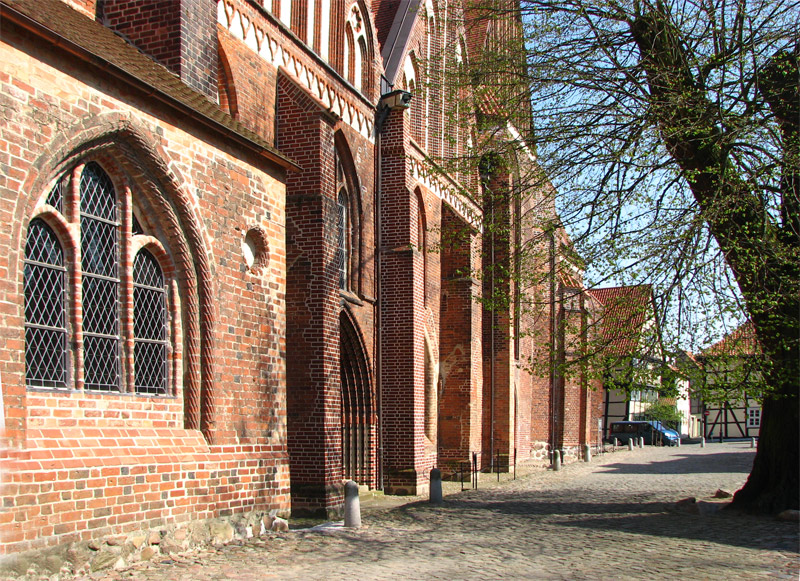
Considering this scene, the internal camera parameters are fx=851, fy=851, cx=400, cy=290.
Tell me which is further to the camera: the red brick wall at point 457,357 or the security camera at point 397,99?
the red brick wall at point 457,357

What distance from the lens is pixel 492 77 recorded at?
567 inches

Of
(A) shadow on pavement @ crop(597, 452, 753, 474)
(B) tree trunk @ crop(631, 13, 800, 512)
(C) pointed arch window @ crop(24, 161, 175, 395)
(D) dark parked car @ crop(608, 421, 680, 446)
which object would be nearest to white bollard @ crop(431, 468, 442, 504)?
(B) tree trunk @ crop(631, 13, 800, 512)

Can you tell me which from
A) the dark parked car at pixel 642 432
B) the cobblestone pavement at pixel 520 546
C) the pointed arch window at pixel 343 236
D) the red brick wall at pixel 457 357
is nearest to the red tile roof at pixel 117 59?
the cobblestone pavement at pixel 520 546

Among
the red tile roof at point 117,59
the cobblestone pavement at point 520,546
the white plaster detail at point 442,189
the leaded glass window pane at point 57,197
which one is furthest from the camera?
the white plaster detail at point 442,189

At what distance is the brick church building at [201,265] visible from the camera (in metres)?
7.11

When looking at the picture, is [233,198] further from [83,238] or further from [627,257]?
[627,257]

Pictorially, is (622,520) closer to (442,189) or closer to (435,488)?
(435,488)

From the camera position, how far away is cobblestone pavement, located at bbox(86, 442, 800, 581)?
8.20 metres

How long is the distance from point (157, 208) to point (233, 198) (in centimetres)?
131

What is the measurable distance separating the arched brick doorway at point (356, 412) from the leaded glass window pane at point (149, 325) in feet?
25.9

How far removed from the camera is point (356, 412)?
17094 mm

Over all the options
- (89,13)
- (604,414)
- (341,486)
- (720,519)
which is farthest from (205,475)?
(604,414)

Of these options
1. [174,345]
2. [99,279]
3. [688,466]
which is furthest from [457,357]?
[99,279]

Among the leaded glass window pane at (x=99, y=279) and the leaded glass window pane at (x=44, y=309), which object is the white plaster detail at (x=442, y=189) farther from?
the leaded glass window pane at (x=44, y=309)
